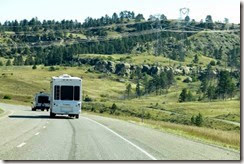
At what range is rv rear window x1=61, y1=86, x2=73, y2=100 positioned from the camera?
44.8 m

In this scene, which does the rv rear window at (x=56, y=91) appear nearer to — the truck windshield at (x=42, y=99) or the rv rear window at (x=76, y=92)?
the rv rear window at (x=76, y=92)

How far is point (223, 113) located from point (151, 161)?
400ft

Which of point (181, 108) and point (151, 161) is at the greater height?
point (151, 161)

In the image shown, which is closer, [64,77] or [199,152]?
[199,152]

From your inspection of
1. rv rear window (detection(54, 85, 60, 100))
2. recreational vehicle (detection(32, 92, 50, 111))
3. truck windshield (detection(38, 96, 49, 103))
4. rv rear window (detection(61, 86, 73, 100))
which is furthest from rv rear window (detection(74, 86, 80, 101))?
truck windshield (detection(38, 96, 49, 103))

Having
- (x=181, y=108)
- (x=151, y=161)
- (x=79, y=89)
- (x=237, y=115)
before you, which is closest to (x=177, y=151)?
(x=151, y=161)

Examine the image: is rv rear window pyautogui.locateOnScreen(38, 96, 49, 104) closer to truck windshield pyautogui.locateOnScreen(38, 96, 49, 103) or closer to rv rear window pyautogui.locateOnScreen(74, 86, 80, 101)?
truck windshield pyautogui.locateOnScreen(38, 96, 49, 103)

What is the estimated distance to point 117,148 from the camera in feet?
64.0

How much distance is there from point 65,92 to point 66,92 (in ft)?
0.28

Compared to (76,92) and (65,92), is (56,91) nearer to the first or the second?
(65,92)

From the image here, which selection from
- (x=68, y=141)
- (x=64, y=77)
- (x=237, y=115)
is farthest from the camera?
(x=237, y=115)

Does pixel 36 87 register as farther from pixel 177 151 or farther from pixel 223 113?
pixel 177 151

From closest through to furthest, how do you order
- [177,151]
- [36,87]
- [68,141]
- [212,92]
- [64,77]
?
[177,151], [68,141], [64,77], [212,92], [36,87]

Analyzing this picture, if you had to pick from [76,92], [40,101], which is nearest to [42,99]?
[40,101]
